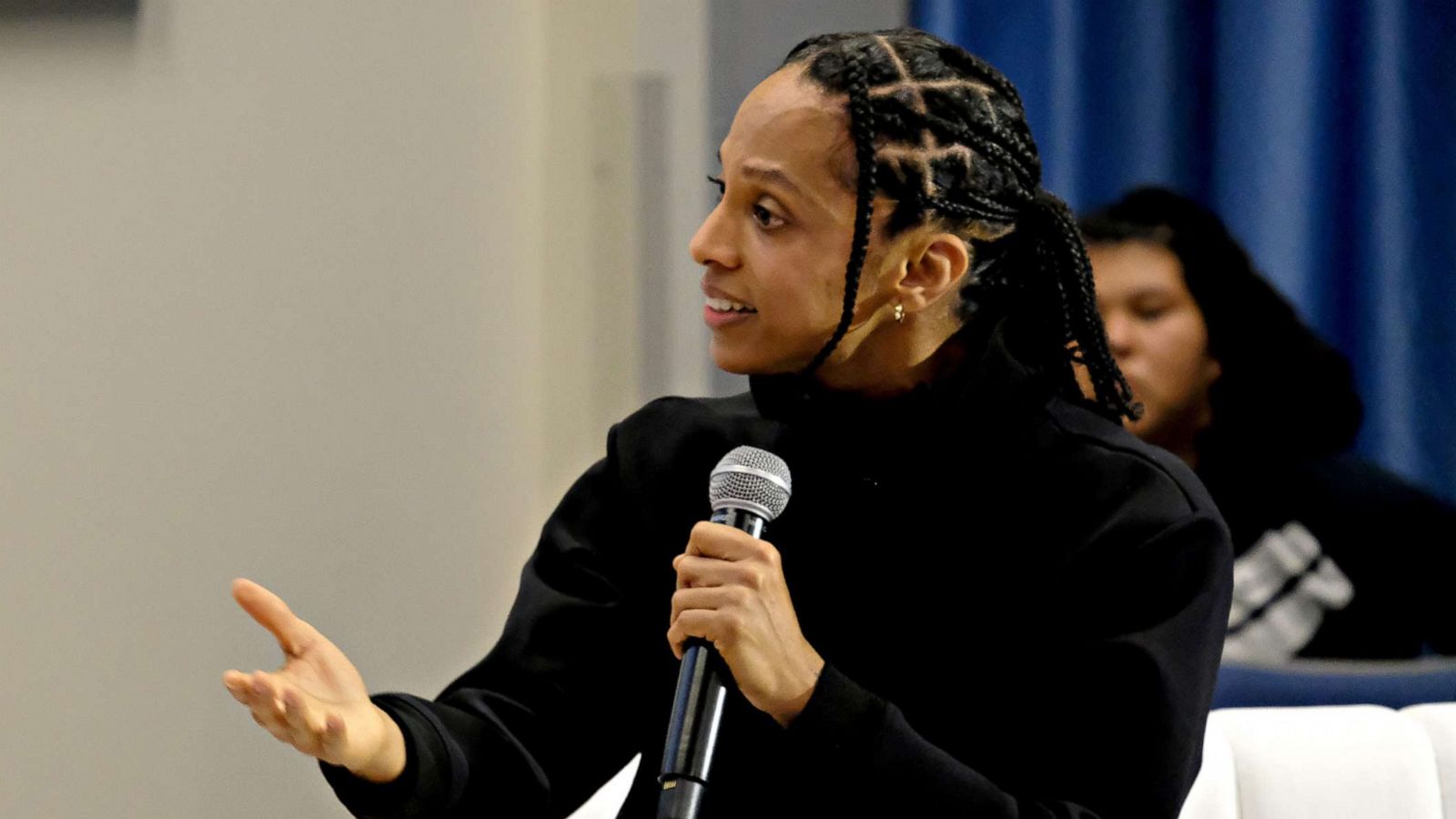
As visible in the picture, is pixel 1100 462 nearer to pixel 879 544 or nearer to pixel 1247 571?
pixel 879 544

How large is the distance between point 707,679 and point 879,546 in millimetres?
254

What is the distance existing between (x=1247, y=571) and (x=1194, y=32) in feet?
2.41

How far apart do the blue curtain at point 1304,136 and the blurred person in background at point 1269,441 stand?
3.1 inches

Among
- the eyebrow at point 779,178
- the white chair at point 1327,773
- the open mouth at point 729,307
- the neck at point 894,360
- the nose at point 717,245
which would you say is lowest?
the white chair at point 1327,773

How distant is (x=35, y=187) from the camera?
1.75m

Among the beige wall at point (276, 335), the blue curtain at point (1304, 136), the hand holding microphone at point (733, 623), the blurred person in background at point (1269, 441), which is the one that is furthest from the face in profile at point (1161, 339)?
the hand holding microphone at point (733, 623)

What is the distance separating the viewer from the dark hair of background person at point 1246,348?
214 centimetres

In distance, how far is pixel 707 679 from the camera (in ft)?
2.54

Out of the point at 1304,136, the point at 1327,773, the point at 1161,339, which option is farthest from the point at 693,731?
the point at 1304,136

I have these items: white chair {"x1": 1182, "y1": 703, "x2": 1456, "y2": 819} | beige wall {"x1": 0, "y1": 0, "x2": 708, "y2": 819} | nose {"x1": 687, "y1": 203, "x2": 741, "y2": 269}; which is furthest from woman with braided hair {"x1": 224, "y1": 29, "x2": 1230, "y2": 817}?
beige wall {"x1": 0, "y1": 0, "x2": 708, "y2": 819}

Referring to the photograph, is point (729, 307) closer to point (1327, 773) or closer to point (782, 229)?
point (782, 229)

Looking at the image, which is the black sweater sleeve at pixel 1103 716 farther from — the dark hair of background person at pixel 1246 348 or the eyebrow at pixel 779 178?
the dark hair of background person at pixel 1246 348

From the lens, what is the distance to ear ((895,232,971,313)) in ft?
3.14

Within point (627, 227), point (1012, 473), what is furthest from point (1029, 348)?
point (627, 227)
